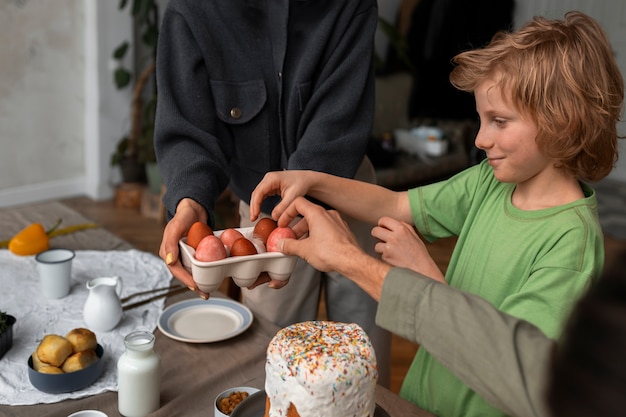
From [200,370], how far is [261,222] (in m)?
0.34

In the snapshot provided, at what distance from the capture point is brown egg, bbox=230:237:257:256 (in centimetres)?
137

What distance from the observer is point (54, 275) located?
68.5 inches

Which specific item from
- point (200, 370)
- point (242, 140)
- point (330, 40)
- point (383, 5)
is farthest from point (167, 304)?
point (383, 5)

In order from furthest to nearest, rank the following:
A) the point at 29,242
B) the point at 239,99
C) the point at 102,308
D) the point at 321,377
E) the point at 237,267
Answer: the point at 29,242, the point at 239,99, the point at 102,308, the point at 237,267, the point at 321,377

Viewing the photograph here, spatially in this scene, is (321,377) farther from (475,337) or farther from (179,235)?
(179,235)

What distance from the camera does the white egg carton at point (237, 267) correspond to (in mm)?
1320

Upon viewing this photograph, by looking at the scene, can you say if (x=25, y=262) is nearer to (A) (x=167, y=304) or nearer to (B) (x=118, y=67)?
(A) (x=167, y=304)

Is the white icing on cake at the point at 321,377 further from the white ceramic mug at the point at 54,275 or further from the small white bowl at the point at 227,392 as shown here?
the white ceramic mug at the point at 54,275

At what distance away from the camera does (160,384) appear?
4.46ft

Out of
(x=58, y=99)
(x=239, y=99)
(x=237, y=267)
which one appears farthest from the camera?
(x=58, y=99)

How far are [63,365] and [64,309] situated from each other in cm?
A: 36

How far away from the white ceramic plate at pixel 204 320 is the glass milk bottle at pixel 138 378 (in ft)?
0.78

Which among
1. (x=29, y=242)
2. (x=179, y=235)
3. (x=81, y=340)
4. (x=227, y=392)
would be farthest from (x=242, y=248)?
(x=29, y=242)

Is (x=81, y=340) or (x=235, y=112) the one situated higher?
(x=235, y=112)
